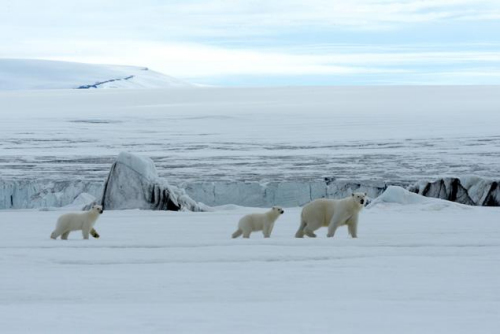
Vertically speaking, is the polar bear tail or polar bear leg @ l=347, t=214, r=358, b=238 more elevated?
polar bear leg @ l=347, t=214, r=358, b=238

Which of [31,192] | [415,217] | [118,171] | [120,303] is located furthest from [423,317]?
[31,192]

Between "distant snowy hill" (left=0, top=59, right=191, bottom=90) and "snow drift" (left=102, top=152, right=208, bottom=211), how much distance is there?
99089 millimetres

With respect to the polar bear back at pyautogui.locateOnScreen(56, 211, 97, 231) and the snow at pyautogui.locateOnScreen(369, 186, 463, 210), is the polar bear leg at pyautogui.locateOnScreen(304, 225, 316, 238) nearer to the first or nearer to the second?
the polar bear back at pyautogui.locateOnScreen(56, 211, 97, 231)

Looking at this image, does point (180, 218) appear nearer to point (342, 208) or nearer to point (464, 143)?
point (342, 208)

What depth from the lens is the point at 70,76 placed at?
4751 inches

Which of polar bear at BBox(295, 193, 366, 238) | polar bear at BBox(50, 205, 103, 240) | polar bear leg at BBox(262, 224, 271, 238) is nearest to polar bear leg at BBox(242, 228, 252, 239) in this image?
polar bear leg at BBox(262, 224, 271, 238)

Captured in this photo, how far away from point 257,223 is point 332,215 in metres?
0.72

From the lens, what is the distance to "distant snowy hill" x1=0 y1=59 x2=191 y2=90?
112688 millimetres

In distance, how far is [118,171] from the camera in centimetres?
1214

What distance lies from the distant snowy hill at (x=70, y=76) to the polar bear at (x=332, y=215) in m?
103

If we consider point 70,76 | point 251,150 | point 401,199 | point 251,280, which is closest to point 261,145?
point 251,150

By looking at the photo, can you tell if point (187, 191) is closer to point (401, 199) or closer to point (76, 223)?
point (401, 199)

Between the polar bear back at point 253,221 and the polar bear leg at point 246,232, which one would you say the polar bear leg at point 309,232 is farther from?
the polar bear leg at point 246,232

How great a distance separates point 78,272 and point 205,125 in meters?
25.0
